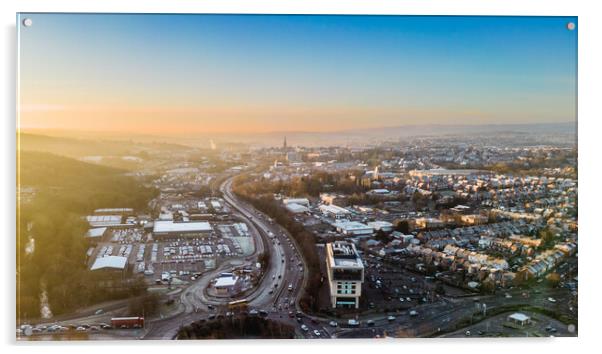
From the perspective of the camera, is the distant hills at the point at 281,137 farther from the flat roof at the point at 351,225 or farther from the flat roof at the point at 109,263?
the flat roof at the point at 109,263

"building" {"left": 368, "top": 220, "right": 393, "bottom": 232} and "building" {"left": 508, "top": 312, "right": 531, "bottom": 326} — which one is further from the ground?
"building" {"left": 368, "top": 220, "right": 393, "bottom": 232}

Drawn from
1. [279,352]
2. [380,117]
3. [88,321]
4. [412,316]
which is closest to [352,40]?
[380,117]

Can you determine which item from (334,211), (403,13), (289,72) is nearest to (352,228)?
(334,211)

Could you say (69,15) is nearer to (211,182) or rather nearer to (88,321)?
(211,182)

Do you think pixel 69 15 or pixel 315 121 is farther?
pixel 315 121

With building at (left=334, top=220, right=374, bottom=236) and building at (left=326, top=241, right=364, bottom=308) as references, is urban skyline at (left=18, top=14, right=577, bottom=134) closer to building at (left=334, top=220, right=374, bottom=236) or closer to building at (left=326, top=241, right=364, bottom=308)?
building at (left=334, top=220, right=374, bottom=236)

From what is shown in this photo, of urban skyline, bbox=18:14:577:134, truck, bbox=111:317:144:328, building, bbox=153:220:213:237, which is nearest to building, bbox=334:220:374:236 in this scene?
urban skyline, bbox=18:14:577:134
